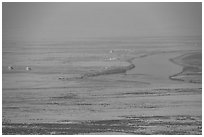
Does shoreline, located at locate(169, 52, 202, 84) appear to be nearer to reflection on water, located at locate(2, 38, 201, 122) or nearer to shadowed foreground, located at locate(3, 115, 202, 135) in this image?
reflection on water, located at locate(2, 38, 201, 122)

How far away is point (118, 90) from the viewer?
17.4 ft

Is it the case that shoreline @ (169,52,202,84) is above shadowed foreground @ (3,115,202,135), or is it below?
above

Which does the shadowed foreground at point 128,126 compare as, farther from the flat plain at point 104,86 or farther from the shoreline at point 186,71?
the shoreline at point 186,71

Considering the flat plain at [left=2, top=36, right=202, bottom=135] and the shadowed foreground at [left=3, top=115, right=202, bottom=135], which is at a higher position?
the flat plain at [left=2, top=36, right=202, bottom=135]

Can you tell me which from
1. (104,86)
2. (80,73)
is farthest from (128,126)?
(80,73)

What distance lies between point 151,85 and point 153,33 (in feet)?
1.55

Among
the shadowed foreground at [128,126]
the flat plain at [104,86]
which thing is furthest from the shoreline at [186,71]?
the shadowed foreground at [128,126]

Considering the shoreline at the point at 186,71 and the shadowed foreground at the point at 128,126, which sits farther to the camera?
the shoreline at the point at 186,71

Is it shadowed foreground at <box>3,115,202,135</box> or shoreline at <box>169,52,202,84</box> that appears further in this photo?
shoreline at <box>169,52,202,84</box>

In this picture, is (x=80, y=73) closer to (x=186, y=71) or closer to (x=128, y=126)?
(x=128, y=126)

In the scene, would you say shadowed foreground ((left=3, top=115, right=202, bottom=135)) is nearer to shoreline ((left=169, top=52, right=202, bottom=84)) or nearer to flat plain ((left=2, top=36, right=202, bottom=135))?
flat plain ((left=2, top=36, right=202, bottom=135))

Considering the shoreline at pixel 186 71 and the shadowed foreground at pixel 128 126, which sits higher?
the shoreline at pixel 186 71

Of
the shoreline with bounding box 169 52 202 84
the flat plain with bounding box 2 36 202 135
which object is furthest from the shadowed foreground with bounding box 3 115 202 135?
the shoreline with bounding box 169 52 202 84

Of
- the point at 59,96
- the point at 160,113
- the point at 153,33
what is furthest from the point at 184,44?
Answer: the point at 59,96
